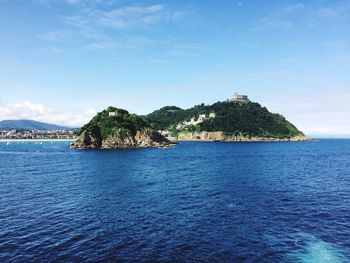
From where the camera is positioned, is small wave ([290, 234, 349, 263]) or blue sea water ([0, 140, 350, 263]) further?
blue sea water ([0, 140, 350, 263])

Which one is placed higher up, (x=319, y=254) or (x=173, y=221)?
(x=173, y=221)

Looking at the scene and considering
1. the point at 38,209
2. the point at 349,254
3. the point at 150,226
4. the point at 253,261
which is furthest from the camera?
the point at 38,209

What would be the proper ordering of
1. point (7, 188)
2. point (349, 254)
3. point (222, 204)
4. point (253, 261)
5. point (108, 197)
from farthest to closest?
point (7, 188), point (108, 197), point (222, 204), point (349, 254), point (253, 261)

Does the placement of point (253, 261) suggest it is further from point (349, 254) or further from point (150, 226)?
point (150, 226)

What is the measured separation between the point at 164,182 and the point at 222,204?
29643 millimetres

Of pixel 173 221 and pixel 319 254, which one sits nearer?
pixel 319 254

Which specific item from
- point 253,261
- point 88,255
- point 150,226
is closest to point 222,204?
point 150,226

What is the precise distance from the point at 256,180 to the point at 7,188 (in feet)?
239

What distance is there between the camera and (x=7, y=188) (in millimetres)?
76438

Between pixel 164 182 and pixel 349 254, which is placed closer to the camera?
pixel 349 254

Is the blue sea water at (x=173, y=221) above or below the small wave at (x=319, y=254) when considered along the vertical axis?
above

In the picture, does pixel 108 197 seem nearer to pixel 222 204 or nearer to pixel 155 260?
pixel 222 204

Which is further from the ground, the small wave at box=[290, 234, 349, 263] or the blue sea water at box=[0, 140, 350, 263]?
the blue sea water at box=[0, 140, 350, 263]

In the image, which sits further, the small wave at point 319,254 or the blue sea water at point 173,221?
the blue sea water at point 173,221
